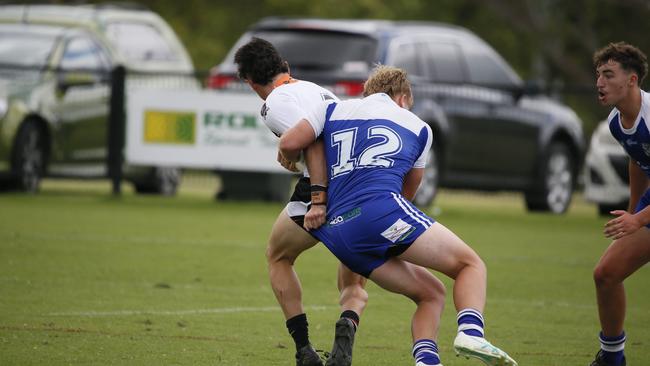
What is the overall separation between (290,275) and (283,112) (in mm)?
912

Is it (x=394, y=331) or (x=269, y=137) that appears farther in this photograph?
(x=269, y=137)

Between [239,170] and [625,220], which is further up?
[625,220]

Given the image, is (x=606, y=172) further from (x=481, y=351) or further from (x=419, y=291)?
(x=481, y=351)

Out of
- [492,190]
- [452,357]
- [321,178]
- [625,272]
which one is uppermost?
[321,178]

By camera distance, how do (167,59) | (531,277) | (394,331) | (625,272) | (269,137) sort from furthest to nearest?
(167,59)
(269,137)
(531,277)
(394,331)
(625,272)

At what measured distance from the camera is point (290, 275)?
311 inches

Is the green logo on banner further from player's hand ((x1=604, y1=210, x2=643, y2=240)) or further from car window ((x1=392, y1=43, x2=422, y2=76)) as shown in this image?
player's hand ((x1=604, y1=210, x2=643, y2=240))

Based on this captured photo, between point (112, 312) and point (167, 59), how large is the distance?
12.9 metres

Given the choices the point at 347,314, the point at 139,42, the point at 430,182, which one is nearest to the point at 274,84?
the point at 347,314

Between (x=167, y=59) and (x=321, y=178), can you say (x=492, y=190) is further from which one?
(x=321, y=178)

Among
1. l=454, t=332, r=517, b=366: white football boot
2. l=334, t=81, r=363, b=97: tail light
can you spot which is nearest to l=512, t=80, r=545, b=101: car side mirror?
l=334, t=81, r=363, b=97: tail light

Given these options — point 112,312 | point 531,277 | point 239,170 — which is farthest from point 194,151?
point 112,312

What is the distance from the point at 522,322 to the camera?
10.2 metres

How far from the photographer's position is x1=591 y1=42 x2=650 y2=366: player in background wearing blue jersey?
7961mm
